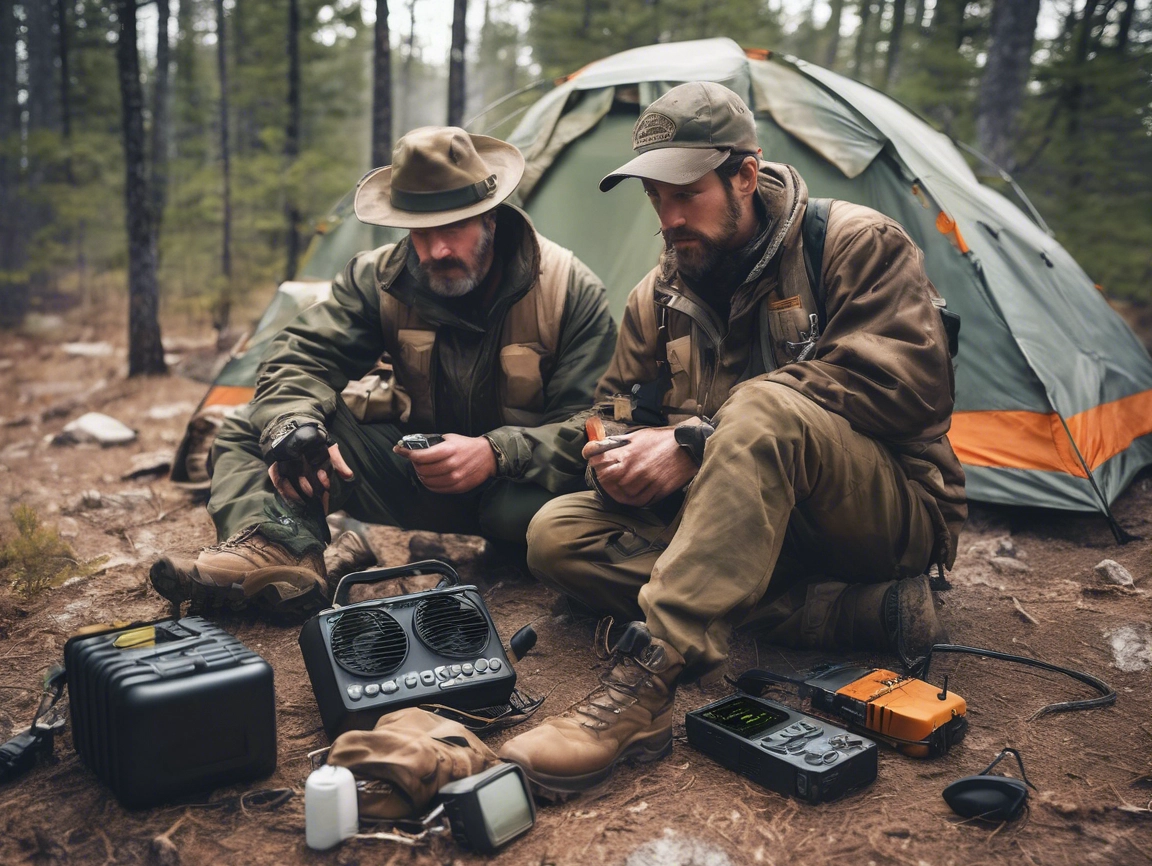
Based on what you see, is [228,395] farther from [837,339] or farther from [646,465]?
[837,339]

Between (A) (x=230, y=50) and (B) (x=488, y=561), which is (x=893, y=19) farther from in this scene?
(B) (x=488, y=561)

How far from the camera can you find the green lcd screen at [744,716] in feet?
7.61

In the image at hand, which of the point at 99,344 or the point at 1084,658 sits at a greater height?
the point at 1084,658

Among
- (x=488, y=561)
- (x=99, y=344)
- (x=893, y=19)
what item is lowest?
(x=99, y=344)

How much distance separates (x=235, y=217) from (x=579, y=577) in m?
16.7

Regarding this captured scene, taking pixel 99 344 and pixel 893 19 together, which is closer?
pixel 99 344

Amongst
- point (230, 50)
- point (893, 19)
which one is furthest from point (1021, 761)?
point (230, 50)

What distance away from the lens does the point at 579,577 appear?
2961 millimetres

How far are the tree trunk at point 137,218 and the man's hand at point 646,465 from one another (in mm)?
7015

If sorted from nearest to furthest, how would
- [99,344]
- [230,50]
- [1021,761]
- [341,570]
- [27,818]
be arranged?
1. [27,818]
2. [1021,761]
3. [341,570]
4. [99,344]
5. [230,50]

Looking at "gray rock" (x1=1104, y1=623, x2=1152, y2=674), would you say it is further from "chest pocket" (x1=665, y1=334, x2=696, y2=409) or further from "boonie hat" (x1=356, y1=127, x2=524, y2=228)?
"boonie hat" (x1=356, y1=127, x2=524, y2=228)

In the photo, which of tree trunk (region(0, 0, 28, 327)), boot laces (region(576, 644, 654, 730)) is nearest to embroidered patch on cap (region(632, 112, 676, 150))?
boot laces (region(576, 644, 654, 730))

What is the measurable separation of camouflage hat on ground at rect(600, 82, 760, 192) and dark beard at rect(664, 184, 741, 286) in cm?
13

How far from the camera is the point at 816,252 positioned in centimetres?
280
